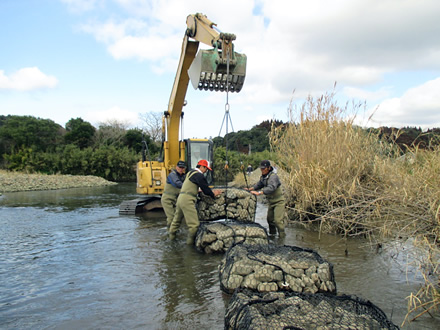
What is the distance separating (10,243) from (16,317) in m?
4.15

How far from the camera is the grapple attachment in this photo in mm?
7824

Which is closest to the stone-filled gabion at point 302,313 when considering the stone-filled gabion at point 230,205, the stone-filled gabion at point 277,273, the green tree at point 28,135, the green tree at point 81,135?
the stone-filled gabion at point 277,273

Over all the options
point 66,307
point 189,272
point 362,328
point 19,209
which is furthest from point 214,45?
point 19,209

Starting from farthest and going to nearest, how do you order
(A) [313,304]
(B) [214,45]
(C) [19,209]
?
(C) [19,209]
(B) [214,45]
(A) [313,304]

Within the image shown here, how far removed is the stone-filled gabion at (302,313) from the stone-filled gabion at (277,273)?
0.65 meters

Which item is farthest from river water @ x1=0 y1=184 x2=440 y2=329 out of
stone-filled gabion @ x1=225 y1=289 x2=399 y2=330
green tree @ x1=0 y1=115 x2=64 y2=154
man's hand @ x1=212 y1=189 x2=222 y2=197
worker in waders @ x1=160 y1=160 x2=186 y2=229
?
green tree @ x1=0 y1=115 x2=64 y2=154

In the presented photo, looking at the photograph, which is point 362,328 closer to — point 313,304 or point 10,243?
point 313,304

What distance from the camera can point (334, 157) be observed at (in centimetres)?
793

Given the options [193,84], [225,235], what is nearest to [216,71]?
[193,84]

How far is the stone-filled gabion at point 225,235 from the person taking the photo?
6137mm

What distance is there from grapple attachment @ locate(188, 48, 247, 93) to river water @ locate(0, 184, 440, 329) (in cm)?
358

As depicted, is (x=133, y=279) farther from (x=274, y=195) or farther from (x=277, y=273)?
(x=274, y=195)

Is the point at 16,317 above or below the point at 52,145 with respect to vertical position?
below

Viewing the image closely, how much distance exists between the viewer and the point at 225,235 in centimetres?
631
